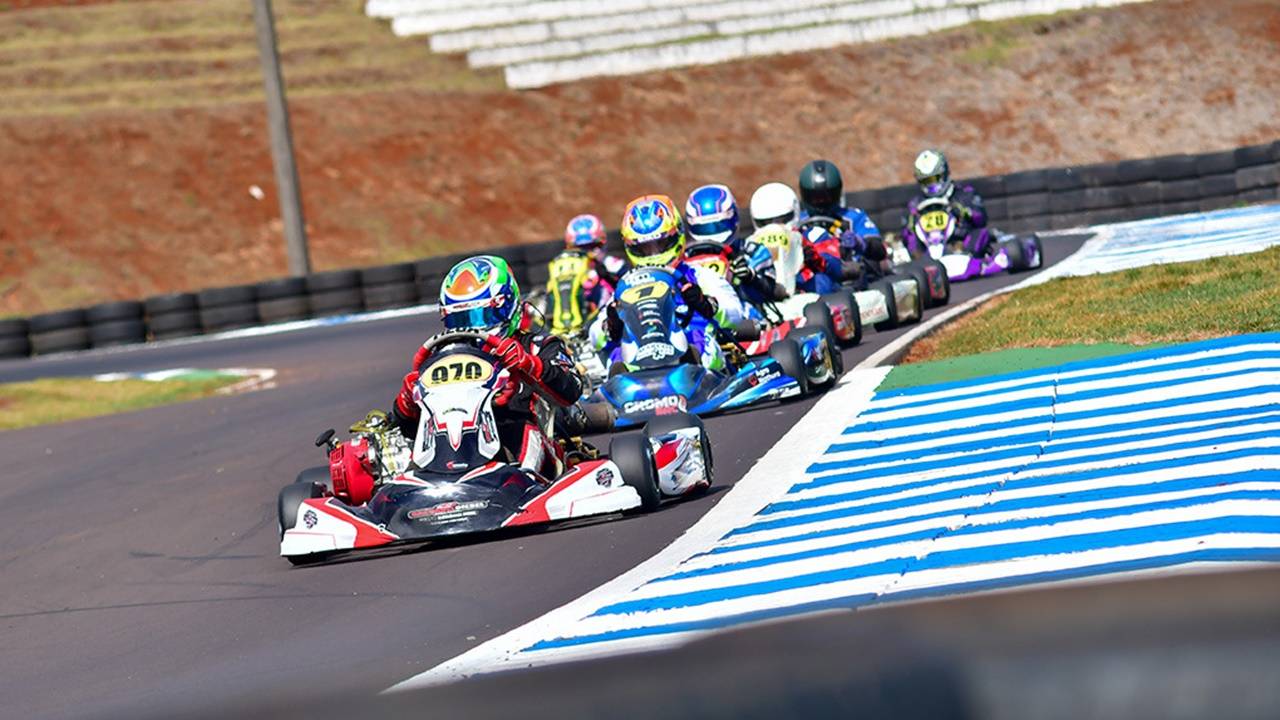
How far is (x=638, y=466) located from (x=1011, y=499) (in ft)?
5.70

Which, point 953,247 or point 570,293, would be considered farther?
point 953,247

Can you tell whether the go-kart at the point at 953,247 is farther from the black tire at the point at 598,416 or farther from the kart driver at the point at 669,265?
the black tire at the point at 598,416

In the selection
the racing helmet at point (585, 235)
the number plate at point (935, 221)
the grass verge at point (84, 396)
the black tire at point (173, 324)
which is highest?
the racing helmet at point (585, 235)

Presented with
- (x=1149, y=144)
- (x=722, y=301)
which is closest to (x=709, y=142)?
(x=1149, y=144)

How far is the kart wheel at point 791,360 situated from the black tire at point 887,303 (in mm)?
3798

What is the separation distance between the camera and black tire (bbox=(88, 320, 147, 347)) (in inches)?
1029

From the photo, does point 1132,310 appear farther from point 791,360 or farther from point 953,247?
point 953,247

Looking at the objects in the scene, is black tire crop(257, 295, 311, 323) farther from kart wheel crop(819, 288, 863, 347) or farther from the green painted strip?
the green painted strip

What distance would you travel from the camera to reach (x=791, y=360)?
37.7 ft

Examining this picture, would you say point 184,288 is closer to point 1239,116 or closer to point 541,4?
point 541,4

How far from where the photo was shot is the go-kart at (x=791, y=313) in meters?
12.8

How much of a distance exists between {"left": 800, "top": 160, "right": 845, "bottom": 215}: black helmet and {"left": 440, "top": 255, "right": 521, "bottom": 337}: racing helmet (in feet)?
26.1

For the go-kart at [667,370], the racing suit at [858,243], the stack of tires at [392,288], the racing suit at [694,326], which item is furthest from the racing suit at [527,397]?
the stack of tires at [392,288]

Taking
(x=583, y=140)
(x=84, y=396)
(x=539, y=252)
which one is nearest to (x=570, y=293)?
(x=84, y=396)
